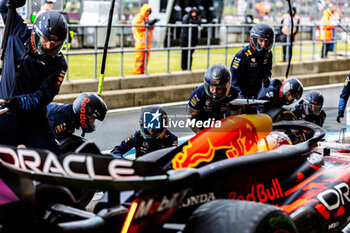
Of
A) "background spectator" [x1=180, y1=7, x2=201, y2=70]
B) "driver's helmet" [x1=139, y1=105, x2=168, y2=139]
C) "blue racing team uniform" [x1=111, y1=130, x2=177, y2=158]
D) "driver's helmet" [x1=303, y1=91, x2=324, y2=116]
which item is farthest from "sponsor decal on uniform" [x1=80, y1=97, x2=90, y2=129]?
"background spectator" [x1=180, y1=7, x2=201, y2=70]

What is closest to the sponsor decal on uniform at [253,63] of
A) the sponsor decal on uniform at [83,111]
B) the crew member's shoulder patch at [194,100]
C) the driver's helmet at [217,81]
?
the crew member's shoulder patch at [194,100]

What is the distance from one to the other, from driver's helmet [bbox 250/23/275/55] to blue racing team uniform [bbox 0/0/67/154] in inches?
136

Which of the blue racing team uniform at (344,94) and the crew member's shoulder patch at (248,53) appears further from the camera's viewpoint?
the blue racing team uniform at (344,94)

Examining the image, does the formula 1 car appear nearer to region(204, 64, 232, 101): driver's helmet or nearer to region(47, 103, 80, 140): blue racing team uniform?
region(204, 64, 232, 101): driver's helmet

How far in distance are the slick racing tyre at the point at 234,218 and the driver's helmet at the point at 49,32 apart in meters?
2.36

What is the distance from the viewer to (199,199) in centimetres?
427

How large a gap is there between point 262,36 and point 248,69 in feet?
1.54

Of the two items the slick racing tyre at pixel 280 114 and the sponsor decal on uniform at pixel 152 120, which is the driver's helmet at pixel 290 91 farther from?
the sponsor decal on uniform at pixel 152 120

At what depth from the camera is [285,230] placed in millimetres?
4258

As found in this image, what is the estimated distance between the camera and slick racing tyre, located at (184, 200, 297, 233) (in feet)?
12.8

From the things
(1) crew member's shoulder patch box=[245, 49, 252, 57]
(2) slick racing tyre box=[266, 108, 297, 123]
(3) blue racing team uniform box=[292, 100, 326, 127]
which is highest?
(1) crew member's shoulder patch box=[245, 49, 252, 57]

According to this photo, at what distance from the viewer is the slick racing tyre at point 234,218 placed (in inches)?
154

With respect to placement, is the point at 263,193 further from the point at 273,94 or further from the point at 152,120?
the point at 273,94

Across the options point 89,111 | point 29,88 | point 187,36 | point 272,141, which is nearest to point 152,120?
point 89,111
